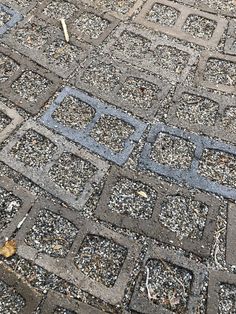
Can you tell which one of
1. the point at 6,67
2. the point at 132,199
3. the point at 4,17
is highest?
the point at 4,17

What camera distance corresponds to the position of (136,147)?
3.03 metres

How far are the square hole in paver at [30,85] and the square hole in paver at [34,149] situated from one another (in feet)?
1.09

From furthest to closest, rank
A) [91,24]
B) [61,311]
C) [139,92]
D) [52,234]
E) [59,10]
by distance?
[59,10] < [91,24] < [139,92] < [52,234] < [61,311]

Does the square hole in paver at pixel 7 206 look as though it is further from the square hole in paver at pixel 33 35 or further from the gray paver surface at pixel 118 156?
the square hole in paver at pixel 33 35

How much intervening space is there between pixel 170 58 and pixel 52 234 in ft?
5.53

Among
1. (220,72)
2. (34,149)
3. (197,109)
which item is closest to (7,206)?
(34,149)

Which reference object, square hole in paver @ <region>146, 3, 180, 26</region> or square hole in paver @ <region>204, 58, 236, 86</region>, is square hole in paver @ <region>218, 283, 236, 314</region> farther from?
square hole in paver @ <region>146, 3, 180, 26</region>

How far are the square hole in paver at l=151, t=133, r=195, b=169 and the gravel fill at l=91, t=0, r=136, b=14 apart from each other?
1326mm

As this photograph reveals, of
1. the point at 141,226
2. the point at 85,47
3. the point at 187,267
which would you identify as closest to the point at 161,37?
the point at 85,47

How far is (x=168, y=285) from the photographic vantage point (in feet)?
8.22

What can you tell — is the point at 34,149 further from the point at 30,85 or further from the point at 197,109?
the point at 197,109

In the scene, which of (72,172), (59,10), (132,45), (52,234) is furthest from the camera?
(59,10)

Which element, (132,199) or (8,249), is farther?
(132,199)

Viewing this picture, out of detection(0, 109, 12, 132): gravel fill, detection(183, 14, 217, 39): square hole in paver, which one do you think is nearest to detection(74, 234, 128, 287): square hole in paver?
detection(0, 109, 12, 132): gravel fill
